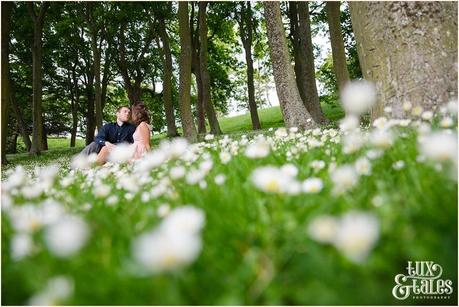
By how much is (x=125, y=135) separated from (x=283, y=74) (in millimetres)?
3813

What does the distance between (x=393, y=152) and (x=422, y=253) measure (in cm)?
127

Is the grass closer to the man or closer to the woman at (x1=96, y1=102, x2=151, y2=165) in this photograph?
the woman at (x1=96, y1=102, x2=151, y2=165)

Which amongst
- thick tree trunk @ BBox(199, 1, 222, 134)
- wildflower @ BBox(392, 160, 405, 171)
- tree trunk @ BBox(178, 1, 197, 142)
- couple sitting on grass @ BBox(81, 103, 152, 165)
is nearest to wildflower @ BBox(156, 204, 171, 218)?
wildflower @ BBox(392, 160, 405, 171)

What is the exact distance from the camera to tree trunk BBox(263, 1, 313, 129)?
368 inches

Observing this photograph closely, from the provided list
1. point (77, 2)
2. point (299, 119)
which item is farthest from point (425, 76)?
point (77, 2)

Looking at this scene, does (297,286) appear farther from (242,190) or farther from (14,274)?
(14,274)

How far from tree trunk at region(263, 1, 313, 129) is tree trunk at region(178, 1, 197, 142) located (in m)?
3.91

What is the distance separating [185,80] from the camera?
13211mm

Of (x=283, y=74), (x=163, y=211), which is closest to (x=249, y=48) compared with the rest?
(x=283, y=74)

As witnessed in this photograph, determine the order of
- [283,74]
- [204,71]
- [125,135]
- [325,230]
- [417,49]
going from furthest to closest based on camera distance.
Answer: [204,71] → [283,74] → [125,135] → [417,49] → [325,230]

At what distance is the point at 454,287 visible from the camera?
1542 mm

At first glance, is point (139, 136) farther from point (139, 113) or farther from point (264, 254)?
point (264, 254)

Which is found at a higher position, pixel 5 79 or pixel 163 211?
pixel 5 79

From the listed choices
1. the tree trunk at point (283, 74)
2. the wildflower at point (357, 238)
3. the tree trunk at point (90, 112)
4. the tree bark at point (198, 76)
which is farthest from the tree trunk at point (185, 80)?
the tree trunk at point (90, 112)
